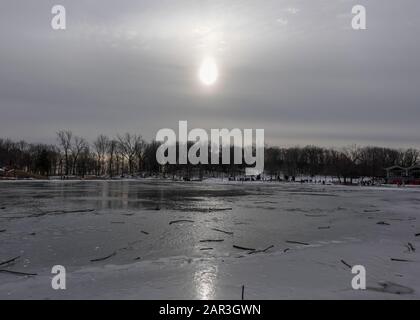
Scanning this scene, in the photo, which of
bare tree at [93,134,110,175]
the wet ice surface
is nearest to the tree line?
bare tree at [93,134,110,175]

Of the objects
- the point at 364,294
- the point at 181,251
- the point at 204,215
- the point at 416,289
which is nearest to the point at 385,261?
the point at 416,289

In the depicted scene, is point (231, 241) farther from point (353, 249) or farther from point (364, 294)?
point (364, 294)

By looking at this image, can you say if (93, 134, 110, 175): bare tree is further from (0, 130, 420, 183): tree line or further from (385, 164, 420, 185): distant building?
(385, 164, 420, 185): distant building

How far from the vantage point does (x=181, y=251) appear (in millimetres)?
11531

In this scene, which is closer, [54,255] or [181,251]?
[54,255]

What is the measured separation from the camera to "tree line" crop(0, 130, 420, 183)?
11728 centimetres

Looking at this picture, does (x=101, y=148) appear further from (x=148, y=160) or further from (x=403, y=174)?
(x=403, y=174)

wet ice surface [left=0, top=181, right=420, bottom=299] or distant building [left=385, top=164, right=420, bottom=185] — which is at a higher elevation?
distant building [left=385, top=164, right=420, bottom=185]

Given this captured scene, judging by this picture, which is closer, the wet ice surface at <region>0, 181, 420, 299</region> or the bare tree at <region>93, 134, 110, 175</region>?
the wet ice surface at <region>0, 181, 420, 299</region>

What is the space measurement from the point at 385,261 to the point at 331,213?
40.9ft

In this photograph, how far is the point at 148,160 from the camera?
129 m

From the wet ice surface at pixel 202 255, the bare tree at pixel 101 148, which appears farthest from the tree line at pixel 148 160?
the wet ice surface at pixel 202 255
